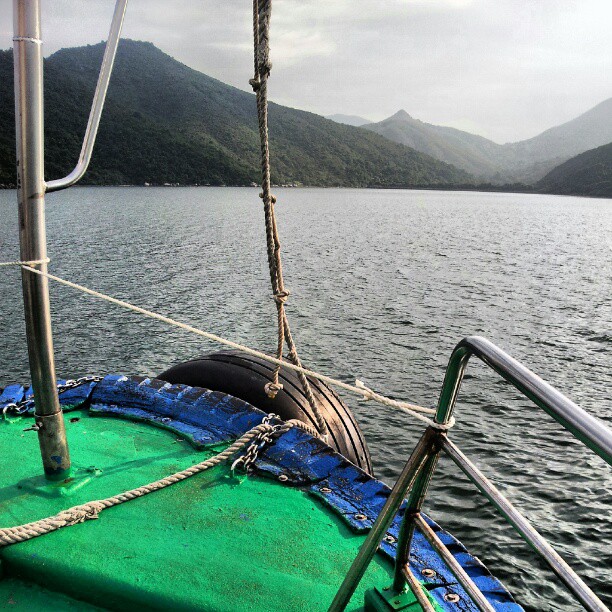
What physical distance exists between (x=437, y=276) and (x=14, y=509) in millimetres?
24395

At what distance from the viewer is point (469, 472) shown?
1916 millimetres

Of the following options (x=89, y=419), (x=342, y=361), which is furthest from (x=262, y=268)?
(x=89, y=419)

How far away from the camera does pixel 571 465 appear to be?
888cm

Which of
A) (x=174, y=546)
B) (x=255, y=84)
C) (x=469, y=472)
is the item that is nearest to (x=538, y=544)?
(x=469, y=472)

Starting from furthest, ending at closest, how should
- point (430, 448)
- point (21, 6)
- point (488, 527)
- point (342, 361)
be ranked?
1. point (342, 361)
2. point (488, 527)
3. point (21, 6)
4. point (430, 448)

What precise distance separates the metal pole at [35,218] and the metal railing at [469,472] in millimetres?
1895

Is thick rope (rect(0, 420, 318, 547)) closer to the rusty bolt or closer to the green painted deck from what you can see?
the green painted deck

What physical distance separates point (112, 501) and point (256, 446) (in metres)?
0.95

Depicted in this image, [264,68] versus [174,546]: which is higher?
[264,68]

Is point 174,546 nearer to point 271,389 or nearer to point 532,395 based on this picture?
point 271,389

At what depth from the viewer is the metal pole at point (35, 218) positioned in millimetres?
2740

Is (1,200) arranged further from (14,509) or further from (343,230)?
(14,509)

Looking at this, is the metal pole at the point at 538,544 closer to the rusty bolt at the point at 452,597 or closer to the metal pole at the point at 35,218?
the rusty bolt at the point at 452,597

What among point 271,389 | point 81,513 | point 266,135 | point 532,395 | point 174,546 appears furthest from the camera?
point 271,389
